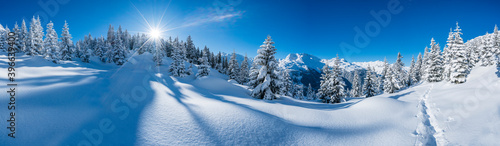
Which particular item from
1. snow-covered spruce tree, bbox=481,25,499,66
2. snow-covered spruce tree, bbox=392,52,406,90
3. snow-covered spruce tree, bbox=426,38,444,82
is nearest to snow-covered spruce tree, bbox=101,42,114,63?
snow-covered spruce tree, bbox=392,52,406,90

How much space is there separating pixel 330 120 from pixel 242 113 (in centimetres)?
464

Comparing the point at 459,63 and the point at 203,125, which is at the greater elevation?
the point at 459,63

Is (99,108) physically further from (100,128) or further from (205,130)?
(205,130)

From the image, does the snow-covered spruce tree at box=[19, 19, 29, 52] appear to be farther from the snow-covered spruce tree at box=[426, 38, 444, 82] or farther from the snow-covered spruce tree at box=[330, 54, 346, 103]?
the snow-covered spruce tree at box=[426, 38, 444, 82]

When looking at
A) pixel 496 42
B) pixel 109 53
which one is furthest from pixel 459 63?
pixel 109 53

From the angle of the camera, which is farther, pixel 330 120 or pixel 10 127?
pixel 330 120

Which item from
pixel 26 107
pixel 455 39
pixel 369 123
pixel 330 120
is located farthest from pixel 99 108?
pixel 455 39

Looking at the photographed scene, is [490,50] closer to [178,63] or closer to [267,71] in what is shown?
[267,71]

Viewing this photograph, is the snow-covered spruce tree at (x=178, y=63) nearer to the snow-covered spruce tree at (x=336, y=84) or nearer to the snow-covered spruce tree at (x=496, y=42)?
the snow-covered spruce tree at (x=336, y=84)

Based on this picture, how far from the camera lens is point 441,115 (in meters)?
9.70

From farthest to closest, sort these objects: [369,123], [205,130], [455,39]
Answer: [455,39] < [369,123] < [205,130]

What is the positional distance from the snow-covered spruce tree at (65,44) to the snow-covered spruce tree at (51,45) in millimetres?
3256

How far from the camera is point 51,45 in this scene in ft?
105

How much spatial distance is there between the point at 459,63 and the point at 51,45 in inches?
2761
